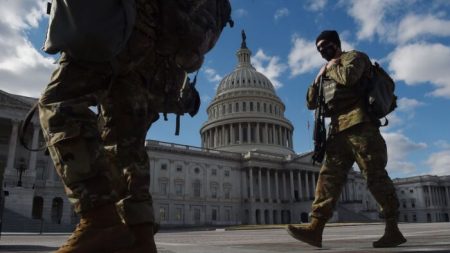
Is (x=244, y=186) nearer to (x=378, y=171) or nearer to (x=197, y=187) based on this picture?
(x=197, y=187)

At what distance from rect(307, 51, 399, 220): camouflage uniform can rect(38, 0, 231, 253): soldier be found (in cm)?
225

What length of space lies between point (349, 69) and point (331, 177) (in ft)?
4.76

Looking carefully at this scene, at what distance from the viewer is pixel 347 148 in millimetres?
5059

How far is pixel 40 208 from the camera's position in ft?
164

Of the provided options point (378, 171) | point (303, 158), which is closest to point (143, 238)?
point (378, 171)

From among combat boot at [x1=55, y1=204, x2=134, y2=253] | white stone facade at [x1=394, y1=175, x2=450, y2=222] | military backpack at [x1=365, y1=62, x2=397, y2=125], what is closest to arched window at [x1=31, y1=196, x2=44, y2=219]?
Result: military backpack at [x1=365, y1=62, x2=397, y2=125]

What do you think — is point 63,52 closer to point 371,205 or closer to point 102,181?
point 102,181

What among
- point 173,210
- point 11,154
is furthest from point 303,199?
point 11,154

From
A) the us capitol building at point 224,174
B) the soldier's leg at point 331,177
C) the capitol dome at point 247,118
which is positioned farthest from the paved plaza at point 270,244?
the capitol dome at point 247,118

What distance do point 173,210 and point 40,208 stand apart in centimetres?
2082

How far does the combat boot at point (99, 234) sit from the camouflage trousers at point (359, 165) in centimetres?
337

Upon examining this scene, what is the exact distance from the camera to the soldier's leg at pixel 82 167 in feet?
6.26

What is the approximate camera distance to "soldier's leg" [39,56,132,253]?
75.1 inches

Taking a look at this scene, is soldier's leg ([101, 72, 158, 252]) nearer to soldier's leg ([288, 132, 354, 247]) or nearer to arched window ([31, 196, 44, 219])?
soldier's leg ([288, 132, 354, 247])
